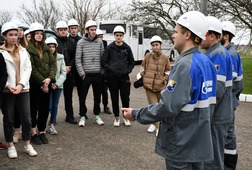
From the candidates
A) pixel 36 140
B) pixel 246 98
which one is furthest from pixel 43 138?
pixel 246 98

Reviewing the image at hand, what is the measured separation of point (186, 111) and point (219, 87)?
101 cm

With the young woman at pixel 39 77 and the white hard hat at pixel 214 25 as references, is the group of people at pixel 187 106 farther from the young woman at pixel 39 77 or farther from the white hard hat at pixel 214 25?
the young woman at pixel 39 77

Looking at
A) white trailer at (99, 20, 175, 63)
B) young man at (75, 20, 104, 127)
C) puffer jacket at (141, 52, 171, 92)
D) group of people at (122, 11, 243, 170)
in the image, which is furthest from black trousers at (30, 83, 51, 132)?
white trailer at (99, 20, 175, 63)

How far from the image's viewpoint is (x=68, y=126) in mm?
5895

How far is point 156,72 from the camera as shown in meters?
5.43

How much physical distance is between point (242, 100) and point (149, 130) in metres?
4.38

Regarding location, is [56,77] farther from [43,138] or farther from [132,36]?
[132,36]

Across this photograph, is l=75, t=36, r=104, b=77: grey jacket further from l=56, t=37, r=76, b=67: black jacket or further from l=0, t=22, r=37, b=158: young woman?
l=0, t=22, r=37, b=158: young woman

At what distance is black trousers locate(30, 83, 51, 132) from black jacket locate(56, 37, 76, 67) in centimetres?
125

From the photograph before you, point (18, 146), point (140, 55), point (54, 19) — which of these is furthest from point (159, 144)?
point (54, 19)

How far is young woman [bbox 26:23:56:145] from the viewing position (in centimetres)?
465

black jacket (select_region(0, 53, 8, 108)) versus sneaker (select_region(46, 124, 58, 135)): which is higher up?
black jacket (select_region(0, 53, 8, 108))

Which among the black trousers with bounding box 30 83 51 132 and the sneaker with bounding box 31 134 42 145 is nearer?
the black trousers with bounding box 30 83 51 132

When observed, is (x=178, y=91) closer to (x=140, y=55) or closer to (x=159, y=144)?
(x=159, y=144)
